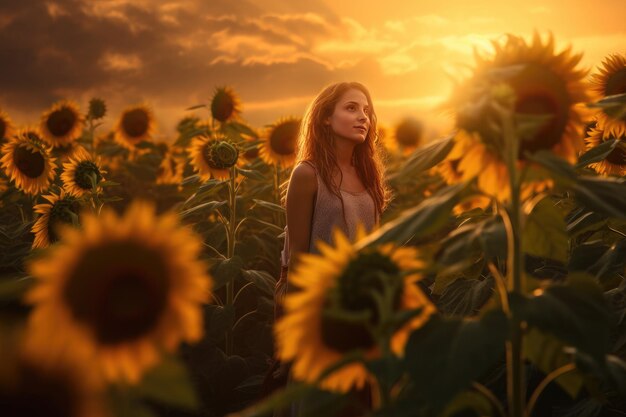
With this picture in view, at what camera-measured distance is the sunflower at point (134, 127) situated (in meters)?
8.61

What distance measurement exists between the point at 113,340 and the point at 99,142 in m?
10.2

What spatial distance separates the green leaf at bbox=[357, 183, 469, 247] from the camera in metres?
1.22

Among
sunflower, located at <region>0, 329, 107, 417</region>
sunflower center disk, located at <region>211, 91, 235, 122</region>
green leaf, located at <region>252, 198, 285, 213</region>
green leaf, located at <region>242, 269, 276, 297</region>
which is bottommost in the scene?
green leaf, located at <region>242, 269, 276, 297</region>

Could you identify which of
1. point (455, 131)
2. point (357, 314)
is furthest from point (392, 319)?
point (455, 131)

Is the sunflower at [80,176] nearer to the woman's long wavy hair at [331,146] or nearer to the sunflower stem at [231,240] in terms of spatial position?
the sunflower stem at [231,240]

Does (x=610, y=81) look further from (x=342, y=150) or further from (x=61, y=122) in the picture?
(x=61, y=122)

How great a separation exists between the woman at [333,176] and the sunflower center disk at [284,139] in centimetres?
156

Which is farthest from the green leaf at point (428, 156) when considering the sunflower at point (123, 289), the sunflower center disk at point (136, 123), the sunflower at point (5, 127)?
the sunflower center disk at point (136, 123)

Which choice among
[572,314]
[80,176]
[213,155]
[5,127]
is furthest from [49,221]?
[5,127]

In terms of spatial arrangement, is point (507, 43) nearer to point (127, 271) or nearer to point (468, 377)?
point (468, 377)

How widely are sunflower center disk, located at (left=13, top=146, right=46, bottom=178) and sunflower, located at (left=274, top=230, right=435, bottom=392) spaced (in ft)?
14.6

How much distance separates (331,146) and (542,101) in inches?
88.4

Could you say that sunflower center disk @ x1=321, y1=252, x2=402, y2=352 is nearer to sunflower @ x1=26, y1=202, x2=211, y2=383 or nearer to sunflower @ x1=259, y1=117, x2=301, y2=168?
sunflower @ x1=26, y1=202, x2=211, y2=383

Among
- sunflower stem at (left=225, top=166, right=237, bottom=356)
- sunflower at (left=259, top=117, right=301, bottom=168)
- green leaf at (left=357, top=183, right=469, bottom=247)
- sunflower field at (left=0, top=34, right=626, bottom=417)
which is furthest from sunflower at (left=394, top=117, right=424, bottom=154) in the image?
green leaf at (left=357, top=183, right=469, bottom=247)
